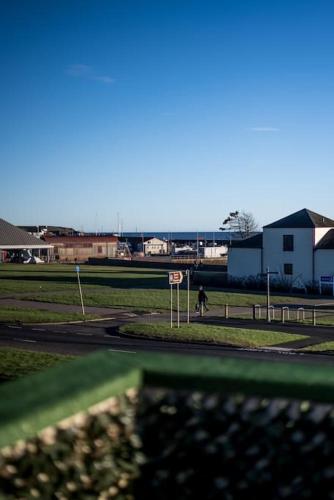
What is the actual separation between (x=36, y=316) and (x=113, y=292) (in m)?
14.8

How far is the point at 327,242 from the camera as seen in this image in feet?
167

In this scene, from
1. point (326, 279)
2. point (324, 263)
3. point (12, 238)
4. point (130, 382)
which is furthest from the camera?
point (12, 238)

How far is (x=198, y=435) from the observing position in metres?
4.50

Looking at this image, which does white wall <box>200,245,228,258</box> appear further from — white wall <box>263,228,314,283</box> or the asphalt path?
the asphalt path

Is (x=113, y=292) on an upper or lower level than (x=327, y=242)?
lower

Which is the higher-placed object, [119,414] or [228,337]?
[119,414]

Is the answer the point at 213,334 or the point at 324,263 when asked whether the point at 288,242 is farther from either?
the point at 213,334

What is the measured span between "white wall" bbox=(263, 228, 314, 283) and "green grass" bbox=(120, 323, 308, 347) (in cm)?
2244

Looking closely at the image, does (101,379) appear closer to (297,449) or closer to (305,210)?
(297,449)

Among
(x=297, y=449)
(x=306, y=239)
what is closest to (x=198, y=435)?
(x=297, y=449)

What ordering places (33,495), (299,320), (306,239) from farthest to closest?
1. (306,239)
2. (299,320)
3. (33,495)

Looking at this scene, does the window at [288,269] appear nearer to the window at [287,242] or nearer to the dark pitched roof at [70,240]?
the window at [287,242]

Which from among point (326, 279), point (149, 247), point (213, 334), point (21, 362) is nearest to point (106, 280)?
point (326, 279)

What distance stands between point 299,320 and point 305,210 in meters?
21.5
